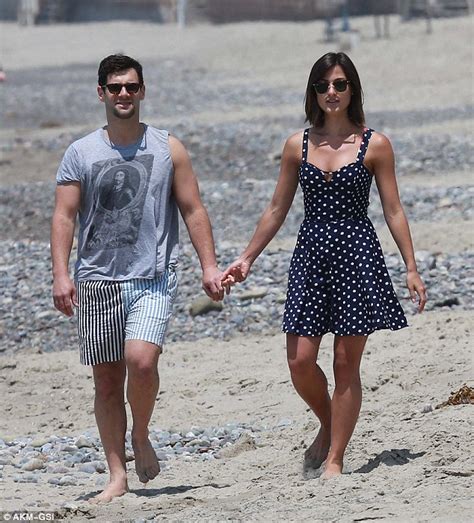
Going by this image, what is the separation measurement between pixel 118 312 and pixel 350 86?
55.3 inches

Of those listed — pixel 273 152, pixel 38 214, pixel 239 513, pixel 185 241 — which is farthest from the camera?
pixel 273 152

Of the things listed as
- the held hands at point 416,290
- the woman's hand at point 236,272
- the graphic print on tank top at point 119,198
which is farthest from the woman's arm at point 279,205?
the held hands at point 416,290

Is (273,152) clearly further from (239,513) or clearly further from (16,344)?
(239,513)

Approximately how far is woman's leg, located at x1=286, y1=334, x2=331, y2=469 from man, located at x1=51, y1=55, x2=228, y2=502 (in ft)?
1.54

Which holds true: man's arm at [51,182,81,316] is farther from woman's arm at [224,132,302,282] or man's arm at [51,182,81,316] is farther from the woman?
the woman

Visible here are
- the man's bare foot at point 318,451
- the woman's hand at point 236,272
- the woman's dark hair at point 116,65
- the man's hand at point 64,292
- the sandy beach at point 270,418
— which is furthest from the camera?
the man's bare foot at point 318,451

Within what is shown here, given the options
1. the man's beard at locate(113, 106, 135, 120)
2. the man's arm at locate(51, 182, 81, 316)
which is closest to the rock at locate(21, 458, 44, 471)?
the man's arm at locate(51, 182, 81, 316)

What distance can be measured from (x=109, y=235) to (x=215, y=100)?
23.0 meters

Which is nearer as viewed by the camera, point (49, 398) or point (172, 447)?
point (172, 447)

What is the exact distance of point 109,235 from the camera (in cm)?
627

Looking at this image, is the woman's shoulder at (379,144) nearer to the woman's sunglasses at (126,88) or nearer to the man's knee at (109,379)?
the woman's sunglasses at (126,88)

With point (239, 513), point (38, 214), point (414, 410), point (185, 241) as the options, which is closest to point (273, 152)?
point (38, 214)

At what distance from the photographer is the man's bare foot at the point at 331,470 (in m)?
6.23

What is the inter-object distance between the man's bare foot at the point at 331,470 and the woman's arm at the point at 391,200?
0.77 m
